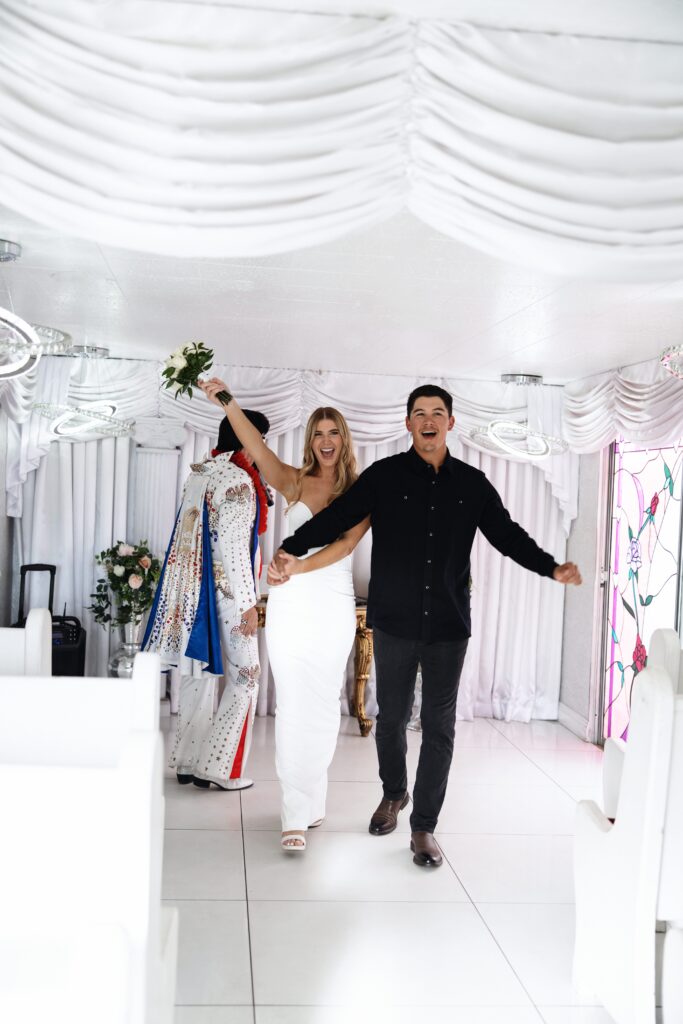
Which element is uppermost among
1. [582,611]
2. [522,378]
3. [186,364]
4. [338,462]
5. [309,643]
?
[522,378]

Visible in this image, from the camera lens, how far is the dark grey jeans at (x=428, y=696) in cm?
325

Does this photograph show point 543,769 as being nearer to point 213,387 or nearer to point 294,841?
point 294,841

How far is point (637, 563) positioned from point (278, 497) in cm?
222

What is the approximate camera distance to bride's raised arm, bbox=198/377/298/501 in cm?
325

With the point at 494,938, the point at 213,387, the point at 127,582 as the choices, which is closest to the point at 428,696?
the point at 494,938

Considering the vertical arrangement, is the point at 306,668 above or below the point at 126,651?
above

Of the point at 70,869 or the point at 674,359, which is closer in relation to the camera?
the point at 70,869

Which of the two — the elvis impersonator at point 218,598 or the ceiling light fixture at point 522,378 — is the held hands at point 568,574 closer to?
the elvis impersonator at point 218,598

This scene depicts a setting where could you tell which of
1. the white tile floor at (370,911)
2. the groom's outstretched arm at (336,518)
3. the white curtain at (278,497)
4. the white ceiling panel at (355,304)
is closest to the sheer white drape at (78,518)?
the white curtain at (278,497)

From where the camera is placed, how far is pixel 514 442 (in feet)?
18.8

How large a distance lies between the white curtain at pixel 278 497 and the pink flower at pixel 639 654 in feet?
3.15

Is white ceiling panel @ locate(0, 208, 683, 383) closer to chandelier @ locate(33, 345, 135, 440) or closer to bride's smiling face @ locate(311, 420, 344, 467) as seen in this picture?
chandelier @ locate(33, 345, 135, 440)

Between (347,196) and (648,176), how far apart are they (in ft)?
1.50

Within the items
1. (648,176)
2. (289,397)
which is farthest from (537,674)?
(648,176)
